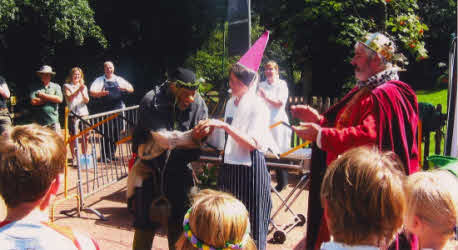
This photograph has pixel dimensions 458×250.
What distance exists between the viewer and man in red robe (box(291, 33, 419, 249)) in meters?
2.65

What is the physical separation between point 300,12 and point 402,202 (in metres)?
9.07

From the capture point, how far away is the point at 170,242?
10.7 ft

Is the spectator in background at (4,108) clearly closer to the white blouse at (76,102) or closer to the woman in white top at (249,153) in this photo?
the white blouse at (76,102)

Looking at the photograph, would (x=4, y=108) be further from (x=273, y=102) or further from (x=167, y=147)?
(x=167, y=147)

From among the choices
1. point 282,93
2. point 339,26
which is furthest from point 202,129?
point 339,26

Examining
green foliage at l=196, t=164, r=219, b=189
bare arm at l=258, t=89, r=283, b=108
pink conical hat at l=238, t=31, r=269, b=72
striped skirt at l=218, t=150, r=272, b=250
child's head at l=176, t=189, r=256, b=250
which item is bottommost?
green foliage at l=196, t=164, r=219, b=189

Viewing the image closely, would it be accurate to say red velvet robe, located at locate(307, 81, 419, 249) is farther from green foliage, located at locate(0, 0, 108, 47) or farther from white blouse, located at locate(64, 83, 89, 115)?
Answer: green foliage, located at locate(0, 0, 108, 47)

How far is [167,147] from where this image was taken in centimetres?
295

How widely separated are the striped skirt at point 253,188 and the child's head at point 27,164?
6.02 feet

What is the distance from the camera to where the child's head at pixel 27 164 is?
4.98ft

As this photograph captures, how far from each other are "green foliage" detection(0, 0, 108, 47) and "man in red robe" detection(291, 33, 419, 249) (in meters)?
9.09

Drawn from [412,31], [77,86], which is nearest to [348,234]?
[77,86]

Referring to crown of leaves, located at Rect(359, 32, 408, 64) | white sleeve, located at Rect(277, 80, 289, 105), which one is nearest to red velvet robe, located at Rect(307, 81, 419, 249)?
crown of leaves, located at Rect(359, 32, 408, 64)

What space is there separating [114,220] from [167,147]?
2527 millimetres
